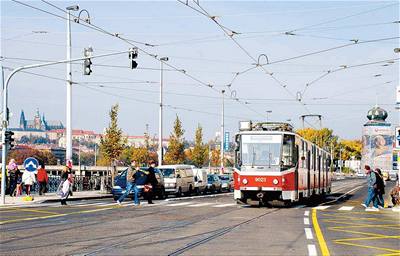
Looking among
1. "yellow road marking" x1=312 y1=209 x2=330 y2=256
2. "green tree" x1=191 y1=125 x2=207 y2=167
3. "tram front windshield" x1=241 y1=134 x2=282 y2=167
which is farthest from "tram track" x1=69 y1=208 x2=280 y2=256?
"green tree" x1=191 y1=125 x2=207 y2=167

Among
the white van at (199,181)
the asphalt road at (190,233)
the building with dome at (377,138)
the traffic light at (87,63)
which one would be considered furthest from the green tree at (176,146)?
the building with dome at (377,138)

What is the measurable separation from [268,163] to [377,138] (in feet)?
494

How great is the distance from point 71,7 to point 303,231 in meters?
20.4

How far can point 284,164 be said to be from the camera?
26.2 meters

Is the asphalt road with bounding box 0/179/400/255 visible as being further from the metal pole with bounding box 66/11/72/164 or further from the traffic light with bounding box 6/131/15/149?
the metal pole with bounding box 66/11/72/164

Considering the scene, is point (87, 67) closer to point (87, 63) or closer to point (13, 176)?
point (87, 63)

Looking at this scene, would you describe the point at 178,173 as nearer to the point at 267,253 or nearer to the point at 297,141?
the point at 297,141

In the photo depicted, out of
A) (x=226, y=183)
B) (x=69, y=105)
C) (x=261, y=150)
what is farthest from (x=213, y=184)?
(x=261, y=150)

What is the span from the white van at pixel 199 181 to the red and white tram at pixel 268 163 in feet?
52.1

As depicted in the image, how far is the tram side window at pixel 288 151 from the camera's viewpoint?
86.2 ft

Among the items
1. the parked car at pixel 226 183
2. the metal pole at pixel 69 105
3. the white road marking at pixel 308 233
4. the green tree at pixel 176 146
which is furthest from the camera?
the green tree at pixel 176 146

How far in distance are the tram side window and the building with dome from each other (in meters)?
148

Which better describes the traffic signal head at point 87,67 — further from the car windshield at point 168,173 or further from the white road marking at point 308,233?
the white road marking at point 308,233

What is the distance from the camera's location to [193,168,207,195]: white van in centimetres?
4319
